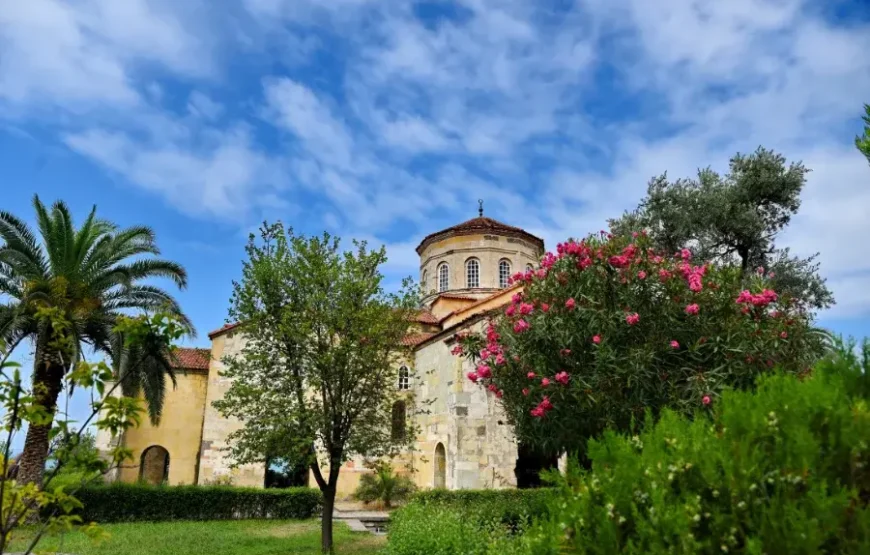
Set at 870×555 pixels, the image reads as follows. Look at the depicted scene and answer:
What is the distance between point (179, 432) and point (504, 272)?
52.7 feet

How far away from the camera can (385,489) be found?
22.3m

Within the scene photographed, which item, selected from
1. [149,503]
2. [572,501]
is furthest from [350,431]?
[572,501]

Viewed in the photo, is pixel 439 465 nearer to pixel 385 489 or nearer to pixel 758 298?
pixel 385 489

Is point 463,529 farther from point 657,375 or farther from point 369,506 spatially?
point 369,506

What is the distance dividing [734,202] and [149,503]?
19055 millimetres

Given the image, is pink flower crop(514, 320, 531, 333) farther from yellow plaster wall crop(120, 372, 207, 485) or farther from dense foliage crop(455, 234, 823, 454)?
yellow plaster wall crop(120, 372, 207, 485)

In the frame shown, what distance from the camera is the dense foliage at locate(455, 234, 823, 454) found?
8.59 meters

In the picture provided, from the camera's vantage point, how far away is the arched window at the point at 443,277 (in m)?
29.7

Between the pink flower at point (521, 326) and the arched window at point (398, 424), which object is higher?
the pink flower at point (521, 326)

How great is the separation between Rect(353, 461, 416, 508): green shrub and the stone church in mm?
641

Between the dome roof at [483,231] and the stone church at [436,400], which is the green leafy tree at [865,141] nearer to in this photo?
the stone church at [436,400]

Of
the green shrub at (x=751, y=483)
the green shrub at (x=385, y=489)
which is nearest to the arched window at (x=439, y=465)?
the green shrub at (x=385, y=489)

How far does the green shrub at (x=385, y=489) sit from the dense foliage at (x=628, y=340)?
13.8 metres

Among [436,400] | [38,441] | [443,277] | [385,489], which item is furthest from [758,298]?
[443,277]
